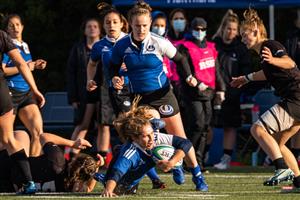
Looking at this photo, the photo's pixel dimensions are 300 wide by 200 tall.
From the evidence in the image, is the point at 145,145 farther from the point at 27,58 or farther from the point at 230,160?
the point at 230,160

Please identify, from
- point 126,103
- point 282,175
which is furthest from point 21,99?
point 282,175

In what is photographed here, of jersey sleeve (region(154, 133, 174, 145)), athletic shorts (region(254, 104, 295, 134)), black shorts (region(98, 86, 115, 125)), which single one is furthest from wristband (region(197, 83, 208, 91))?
jersey sleeve (region(154, 133, 174, 145))

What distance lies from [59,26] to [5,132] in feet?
46.3

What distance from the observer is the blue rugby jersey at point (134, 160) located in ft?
35.2

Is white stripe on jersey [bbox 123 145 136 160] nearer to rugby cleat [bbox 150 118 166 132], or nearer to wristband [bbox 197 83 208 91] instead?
rugby cleat [bbox 150 118 166 132]

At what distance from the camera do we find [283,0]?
55.9 feet

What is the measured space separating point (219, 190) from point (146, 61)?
4.96 ft

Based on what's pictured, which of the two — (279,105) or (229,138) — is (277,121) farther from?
(229,138)

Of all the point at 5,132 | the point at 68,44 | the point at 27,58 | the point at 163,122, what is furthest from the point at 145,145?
the point at 68,44

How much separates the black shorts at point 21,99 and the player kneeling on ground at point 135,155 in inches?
100

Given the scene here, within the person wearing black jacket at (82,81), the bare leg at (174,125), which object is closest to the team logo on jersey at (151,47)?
the bare leg at (174,125)

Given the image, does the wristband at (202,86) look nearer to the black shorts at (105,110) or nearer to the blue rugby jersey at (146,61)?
the black shorts at (105,110)

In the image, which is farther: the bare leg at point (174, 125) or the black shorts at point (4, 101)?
the bare leg at point (174, 125)

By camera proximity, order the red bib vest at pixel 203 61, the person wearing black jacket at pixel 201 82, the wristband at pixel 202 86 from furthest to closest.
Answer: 1. the red bib vest at pixel 203 61
2. the person wearing black jacket at pixel 201 82
3. the wristband at pixel 202 86
